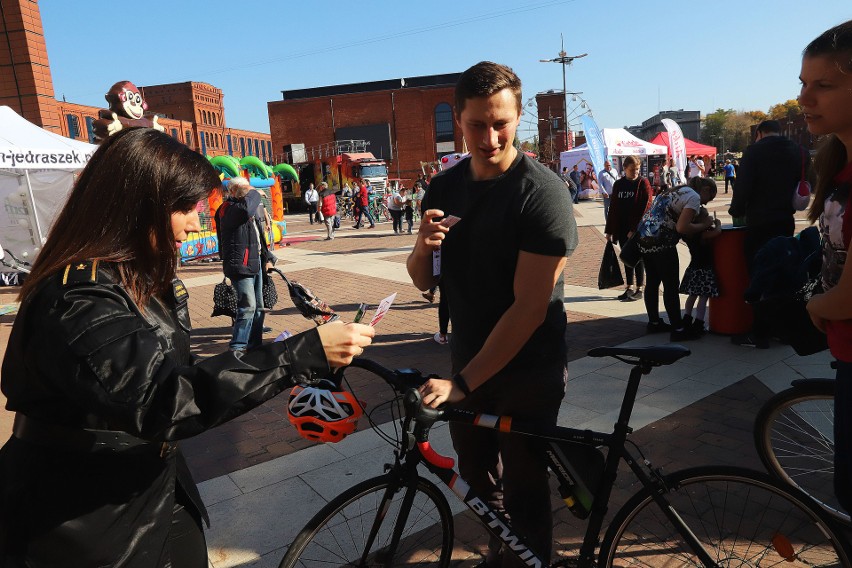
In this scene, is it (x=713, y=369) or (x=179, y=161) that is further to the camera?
(x=713, y=369)

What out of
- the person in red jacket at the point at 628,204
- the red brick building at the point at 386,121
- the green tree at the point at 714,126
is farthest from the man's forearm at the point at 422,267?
the green tree at the point at 714,126

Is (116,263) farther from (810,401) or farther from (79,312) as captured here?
(810,401)

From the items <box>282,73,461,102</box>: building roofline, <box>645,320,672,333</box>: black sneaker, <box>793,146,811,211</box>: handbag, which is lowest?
<box>645,320,672,333</box>: black sneaker

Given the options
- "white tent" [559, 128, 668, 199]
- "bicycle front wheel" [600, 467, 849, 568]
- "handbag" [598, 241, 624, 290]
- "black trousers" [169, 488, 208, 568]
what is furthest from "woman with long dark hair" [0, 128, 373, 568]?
"white tent" [559, 128, 668, 199]

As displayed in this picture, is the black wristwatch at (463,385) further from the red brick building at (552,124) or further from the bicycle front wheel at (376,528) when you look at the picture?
the red brick building at (552,124)

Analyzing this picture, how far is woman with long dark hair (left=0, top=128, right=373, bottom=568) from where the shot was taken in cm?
126

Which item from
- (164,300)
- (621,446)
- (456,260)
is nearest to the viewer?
(164,300)

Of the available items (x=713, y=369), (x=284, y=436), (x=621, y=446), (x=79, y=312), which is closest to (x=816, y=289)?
(x=621, y=446)

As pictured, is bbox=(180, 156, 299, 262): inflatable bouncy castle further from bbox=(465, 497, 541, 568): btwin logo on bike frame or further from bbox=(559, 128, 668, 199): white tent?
bbox=(559, 128, 668, 199): white tent

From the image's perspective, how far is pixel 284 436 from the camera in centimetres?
424

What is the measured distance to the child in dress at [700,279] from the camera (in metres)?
5.82

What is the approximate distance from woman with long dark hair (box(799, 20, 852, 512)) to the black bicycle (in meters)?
0.28

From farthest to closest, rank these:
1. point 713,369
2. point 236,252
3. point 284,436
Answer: point 236,252, point 713,369, point 284,436

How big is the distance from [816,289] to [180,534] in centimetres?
272
